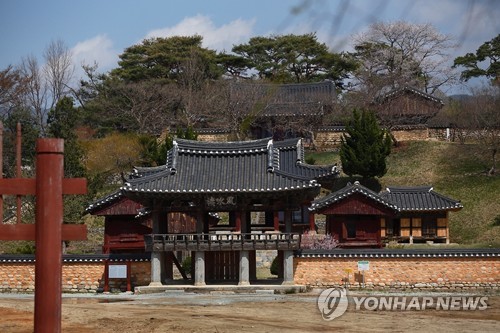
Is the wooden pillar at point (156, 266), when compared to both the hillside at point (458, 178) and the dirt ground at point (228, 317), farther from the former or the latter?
the hillside at point (458, 178)

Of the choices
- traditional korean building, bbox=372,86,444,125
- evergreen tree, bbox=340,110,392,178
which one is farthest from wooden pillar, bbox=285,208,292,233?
traditional korean building, bbox=372,86,444,125

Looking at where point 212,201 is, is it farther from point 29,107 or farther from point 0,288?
point 29,107

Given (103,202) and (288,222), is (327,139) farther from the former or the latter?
(288,222)

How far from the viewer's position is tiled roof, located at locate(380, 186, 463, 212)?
4541cm

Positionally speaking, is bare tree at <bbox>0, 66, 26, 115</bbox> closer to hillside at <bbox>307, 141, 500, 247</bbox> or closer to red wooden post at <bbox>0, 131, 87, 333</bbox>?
hillside at <bbox>307, 141, 500, 247</bbox>

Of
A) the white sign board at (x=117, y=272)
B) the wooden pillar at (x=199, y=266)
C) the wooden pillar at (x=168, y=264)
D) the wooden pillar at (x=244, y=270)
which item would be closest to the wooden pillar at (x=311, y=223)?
the wooden pillar at (x=168, y=264)

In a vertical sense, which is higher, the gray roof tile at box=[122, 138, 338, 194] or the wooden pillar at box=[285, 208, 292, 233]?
the gray roof tile at box=[122, 138, 338, 194]

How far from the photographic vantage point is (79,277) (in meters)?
34.2

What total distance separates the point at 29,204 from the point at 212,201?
1560 cm

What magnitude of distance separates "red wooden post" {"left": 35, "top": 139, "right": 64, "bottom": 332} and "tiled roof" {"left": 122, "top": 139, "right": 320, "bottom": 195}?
2381 cm

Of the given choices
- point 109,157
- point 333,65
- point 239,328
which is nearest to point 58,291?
point 239,328

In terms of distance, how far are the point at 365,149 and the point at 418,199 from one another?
291 inches

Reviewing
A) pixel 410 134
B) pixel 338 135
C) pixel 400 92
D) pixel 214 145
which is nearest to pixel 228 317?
pixel 214 145

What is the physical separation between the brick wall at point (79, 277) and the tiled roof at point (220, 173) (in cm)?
388
